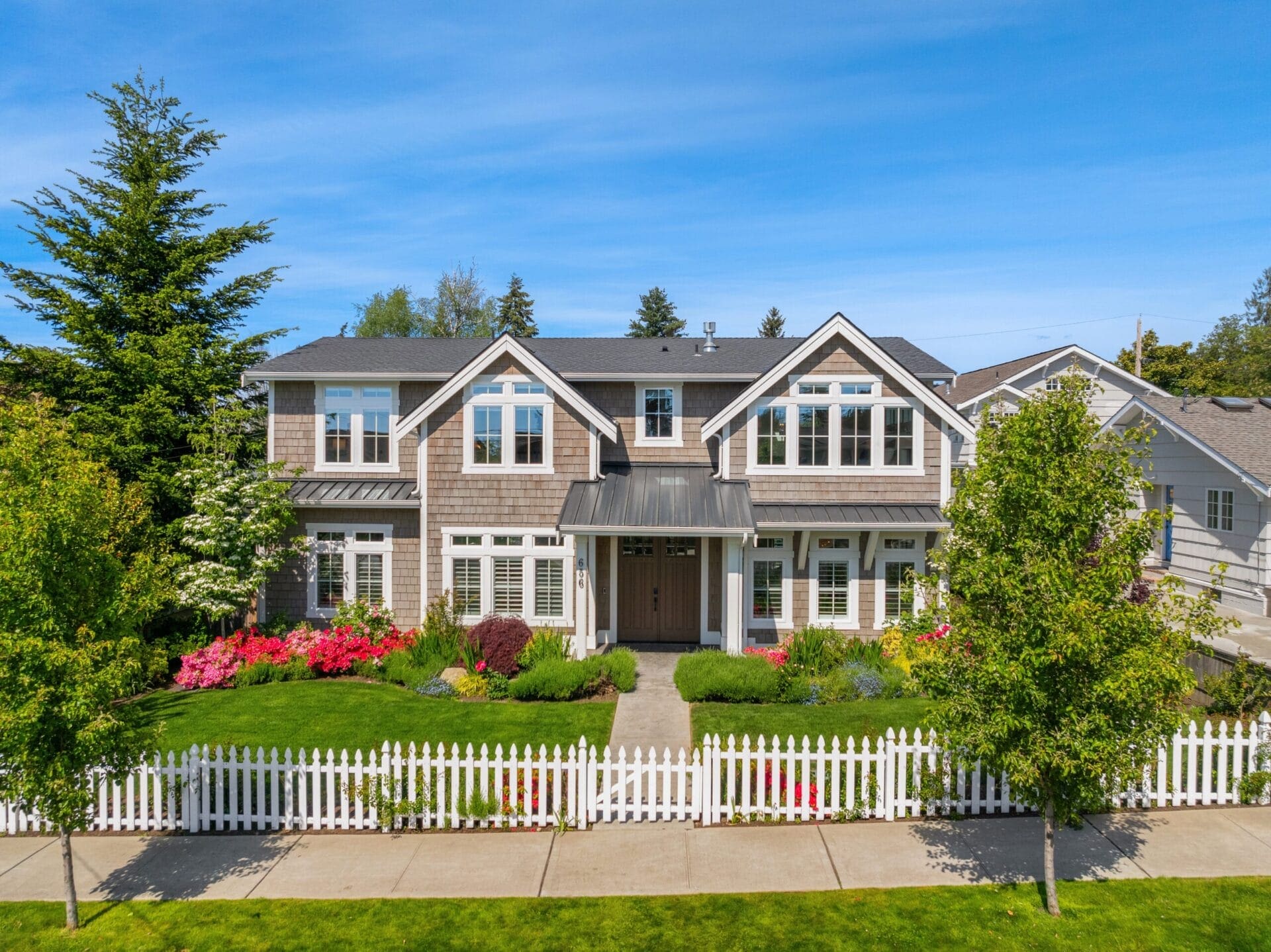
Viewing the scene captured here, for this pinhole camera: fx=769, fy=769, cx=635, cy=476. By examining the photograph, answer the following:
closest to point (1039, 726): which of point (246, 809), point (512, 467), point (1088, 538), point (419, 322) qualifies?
point (1088, 538)

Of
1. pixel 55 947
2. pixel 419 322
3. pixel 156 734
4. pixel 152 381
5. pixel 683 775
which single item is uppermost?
pixel 419 322

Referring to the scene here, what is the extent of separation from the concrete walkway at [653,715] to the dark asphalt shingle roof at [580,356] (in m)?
7.59

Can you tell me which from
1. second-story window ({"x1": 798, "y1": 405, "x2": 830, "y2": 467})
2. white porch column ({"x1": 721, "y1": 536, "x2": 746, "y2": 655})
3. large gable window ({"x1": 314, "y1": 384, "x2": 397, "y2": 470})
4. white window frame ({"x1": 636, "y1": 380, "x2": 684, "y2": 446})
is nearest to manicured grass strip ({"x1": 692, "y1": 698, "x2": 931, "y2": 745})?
white porch column ({"x1": 721, "y1": 536, "x2": 746, "y2": 655})

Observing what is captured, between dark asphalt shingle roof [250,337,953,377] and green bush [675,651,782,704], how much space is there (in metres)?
7.98

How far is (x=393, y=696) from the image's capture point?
14.7 m

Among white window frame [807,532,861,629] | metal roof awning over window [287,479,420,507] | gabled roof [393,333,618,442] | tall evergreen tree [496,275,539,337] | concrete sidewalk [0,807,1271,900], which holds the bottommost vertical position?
concrete sidewalk [0,807,1271,900]

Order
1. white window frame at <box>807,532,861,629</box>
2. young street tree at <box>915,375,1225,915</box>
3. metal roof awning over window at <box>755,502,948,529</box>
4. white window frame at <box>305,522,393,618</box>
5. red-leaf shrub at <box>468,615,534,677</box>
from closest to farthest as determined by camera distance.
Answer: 1. young street tree at <box>915,375,1225,915</box>
2. red-leaf shrub at <box>468,615,534,677</box>
3. metal roof awning over window at <box>755,502,948,529</box>
4. white window frame at <box>807,532,861,629</box>
5. white window frame at <box>305,522,393,618</box>

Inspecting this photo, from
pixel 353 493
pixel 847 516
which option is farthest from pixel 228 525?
pixel 847 516

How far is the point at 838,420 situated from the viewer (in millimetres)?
17938

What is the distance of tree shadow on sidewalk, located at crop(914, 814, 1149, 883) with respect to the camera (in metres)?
8.44

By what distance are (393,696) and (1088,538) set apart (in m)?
12.1

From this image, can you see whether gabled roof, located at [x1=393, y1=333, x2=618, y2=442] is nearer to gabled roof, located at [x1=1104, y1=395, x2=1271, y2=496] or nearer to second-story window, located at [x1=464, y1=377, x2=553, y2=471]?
second-story window, located at [x1=464, y1=377, x2=553, y2=471]

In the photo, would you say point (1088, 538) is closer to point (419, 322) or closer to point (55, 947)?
point (55, 947)

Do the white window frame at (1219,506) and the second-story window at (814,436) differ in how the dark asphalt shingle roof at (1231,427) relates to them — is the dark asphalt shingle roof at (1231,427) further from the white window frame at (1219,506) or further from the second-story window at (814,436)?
the second-story window at (814,436)
